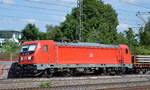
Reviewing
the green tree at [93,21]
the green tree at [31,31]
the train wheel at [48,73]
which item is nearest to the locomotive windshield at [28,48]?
the train wheel at [48,73]

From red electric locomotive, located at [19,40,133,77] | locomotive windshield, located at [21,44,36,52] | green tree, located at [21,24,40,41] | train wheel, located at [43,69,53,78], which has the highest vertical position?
green tree, located at [21,24,40,41]

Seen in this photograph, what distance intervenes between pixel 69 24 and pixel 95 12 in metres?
6.94

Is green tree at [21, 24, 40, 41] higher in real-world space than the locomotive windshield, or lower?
higher

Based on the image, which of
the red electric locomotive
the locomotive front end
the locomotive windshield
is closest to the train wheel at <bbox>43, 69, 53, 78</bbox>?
the red electric locomotive

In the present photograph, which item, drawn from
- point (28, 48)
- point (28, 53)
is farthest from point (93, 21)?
point (28, 53)

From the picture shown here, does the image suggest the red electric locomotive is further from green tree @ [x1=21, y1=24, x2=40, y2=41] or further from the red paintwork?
green tree @ [x1=21, y1=24, x2=40, y2=41]

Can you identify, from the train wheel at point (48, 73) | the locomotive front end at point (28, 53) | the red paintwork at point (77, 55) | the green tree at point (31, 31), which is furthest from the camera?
the green tree at point (31, 31)

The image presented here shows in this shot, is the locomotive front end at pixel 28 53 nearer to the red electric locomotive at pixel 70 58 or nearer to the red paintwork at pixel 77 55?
the red electric locomotive at pixel 70 58

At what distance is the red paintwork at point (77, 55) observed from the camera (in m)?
23.4

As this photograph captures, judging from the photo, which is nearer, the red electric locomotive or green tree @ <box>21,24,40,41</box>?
the red electric locomotive

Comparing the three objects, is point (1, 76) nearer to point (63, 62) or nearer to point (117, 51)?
point (63, 62)

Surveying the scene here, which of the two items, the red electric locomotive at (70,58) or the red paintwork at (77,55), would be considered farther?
the red paintwork at (77,55)

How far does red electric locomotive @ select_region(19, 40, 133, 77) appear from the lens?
2306 centimetres

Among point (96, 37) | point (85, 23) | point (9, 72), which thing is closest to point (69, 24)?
point (85, 23)
